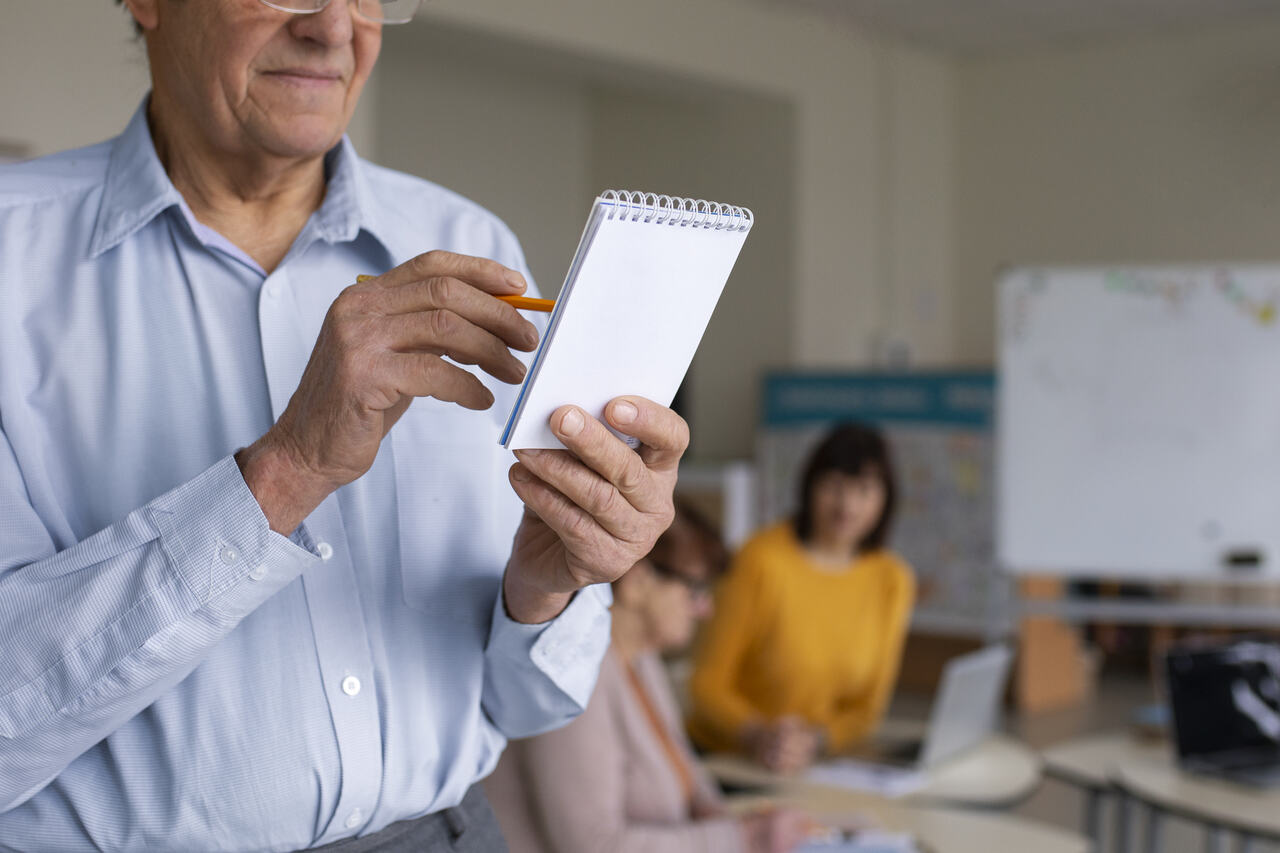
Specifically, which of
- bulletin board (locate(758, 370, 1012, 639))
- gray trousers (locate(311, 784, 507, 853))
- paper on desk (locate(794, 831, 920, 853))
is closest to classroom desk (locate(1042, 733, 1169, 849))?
paper on desk (locate(794, 831, 920, 853))

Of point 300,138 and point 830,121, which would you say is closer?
point 300,138

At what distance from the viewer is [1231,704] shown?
2727mm

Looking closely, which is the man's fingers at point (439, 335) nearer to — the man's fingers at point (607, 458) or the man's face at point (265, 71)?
the man's fingers at point (607, 458)

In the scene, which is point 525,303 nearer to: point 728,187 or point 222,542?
point 222,542

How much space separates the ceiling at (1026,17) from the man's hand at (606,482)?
608 centimetres

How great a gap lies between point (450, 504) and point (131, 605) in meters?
0.30

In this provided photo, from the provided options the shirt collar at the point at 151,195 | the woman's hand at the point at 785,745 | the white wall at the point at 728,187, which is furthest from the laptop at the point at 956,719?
the white wall at the point at 728,187

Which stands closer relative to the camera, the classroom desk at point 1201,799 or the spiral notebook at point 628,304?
the spiral notebook at point 628,304

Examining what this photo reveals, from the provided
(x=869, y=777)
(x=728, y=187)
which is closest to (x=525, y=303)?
(x=869, y=777)

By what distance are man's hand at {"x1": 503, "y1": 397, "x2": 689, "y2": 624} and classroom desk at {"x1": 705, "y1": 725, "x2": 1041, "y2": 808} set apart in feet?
5.77

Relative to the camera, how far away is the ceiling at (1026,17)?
6.35 metres

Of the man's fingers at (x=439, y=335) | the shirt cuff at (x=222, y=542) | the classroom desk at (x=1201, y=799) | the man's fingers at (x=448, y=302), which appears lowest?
the classroom desk at (x=1201, y=799)

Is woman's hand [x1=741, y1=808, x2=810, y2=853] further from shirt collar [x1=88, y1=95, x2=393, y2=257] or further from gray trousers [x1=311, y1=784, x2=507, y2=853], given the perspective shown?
shirt collar [x1=88, y1=95, x2=393, y2=257]

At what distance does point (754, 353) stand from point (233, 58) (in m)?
5.97
